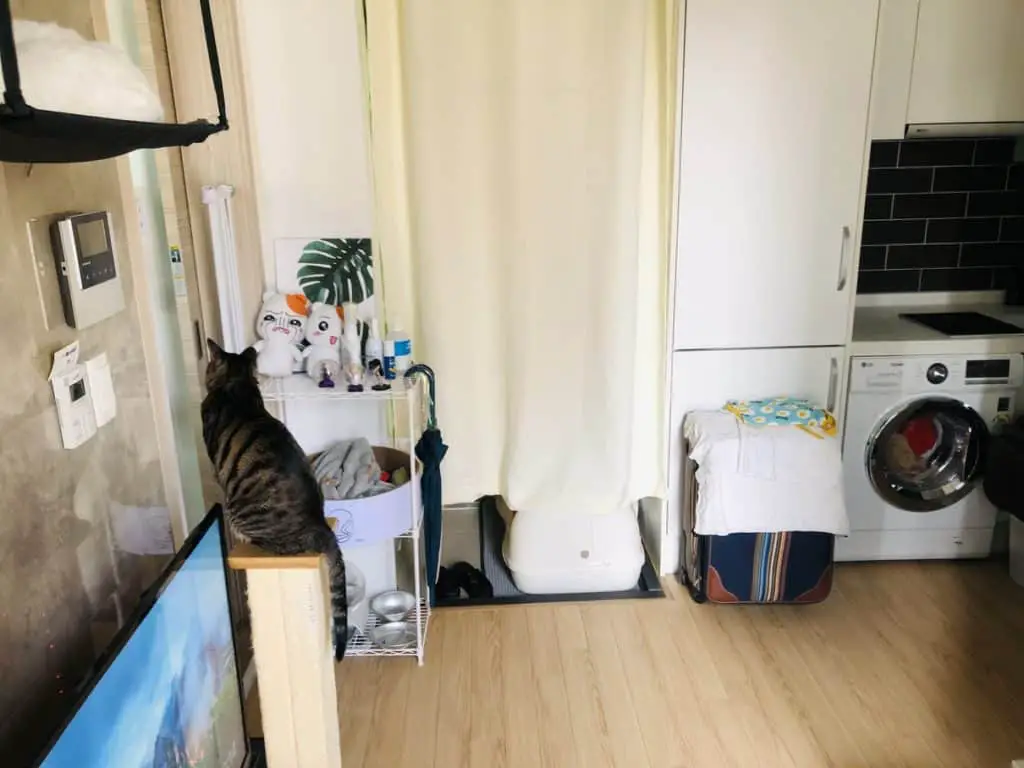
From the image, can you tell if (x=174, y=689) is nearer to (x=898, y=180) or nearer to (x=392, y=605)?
(x=392, y=605)

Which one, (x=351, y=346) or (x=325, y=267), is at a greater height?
(x=325, y=267)

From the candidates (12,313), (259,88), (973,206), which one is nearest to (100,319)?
(12,313)

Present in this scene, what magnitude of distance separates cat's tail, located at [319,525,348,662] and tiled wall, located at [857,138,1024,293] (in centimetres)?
241

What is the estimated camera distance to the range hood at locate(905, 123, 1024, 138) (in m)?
2.72

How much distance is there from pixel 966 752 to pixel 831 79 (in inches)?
76.4

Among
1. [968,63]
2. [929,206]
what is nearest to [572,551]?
[929,206]

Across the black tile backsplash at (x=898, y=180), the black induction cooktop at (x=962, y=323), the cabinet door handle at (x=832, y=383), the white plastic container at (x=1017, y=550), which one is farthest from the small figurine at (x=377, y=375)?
the white plastic container at (x=1017, y=550)

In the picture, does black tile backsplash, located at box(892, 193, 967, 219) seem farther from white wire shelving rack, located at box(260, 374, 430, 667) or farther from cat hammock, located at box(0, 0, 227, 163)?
cat hammock, located at box(0, 0, 227, 163)

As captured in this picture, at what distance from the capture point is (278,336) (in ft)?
7.48

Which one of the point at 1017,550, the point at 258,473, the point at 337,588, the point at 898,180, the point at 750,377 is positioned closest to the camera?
the point at 258,473

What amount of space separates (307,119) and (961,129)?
219 centimetres

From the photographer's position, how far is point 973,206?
313 cm

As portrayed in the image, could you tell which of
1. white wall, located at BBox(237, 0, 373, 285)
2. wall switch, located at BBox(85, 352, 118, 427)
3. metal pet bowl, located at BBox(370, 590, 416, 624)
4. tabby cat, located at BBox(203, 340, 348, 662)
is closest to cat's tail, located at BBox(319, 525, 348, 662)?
tabby cat, located at BBox(203, 340, 348, 662)

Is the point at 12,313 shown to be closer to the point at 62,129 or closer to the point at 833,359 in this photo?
the point at 62,129
